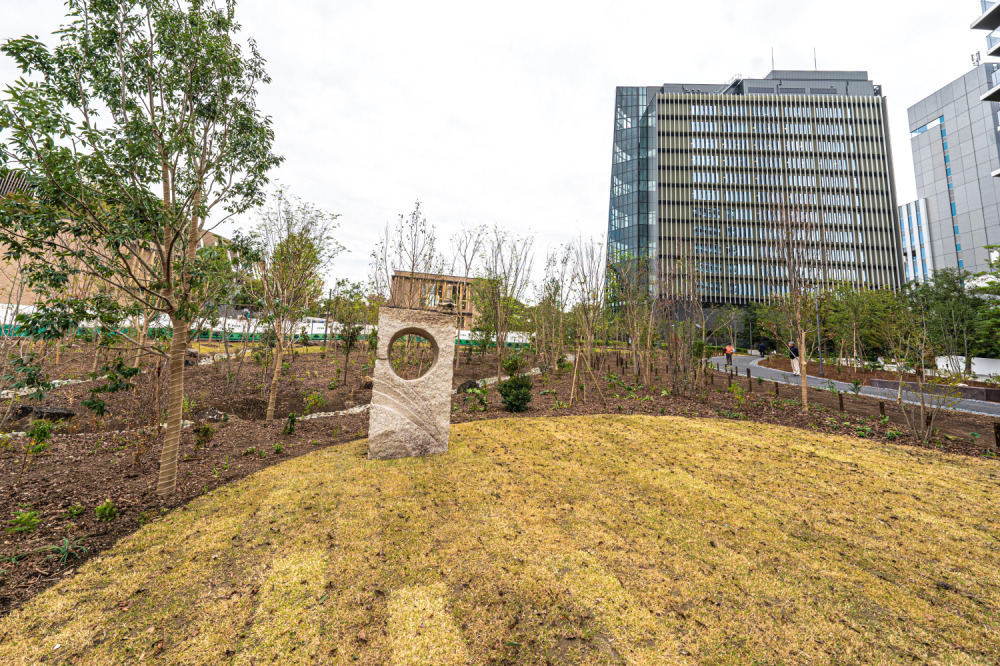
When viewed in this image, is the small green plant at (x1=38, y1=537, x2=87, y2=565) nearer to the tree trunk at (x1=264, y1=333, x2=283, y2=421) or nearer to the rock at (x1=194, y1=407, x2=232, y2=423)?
the tree trunk at (x1=264, y1=333, x2=283, y2=421)

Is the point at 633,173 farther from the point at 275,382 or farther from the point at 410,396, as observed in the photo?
the point at 410,396

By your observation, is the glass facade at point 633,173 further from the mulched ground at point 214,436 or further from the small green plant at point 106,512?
the small green plant at point 106,512

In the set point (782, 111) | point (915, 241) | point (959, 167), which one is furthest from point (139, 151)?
point (915, 241)

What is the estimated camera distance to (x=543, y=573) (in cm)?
407

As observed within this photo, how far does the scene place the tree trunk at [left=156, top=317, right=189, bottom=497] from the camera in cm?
536

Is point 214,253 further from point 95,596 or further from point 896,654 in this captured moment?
point 896,654

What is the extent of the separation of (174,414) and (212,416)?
5.36 meters

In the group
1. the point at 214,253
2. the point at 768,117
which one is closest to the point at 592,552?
the point at 214,253

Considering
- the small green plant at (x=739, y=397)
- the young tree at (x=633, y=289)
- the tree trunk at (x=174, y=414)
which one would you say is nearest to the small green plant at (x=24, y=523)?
the tree trunk at (x=174, y=414)

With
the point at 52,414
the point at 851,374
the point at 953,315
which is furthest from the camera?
the point at 953,315

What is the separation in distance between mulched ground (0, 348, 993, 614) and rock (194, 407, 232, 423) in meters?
0.29

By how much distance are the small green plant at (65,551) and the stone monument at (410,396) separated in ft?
12.5

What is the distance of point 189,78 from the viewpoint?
5324mm

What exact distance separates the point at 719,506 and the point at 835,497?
2155 millimetres
